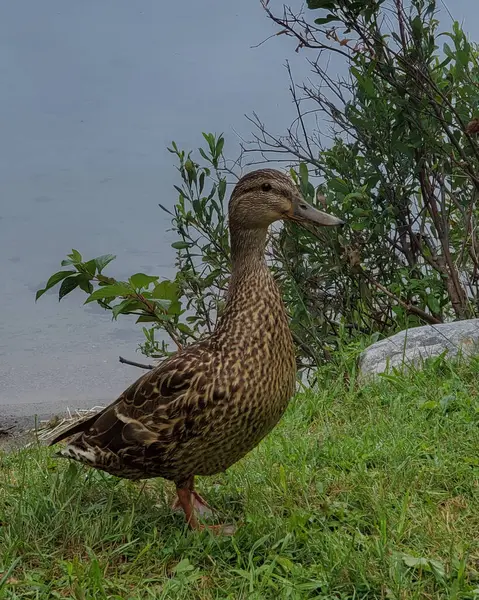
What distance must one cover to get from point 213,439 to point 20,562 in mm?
717

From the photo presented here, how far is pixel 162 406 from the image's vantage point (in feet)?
8.61

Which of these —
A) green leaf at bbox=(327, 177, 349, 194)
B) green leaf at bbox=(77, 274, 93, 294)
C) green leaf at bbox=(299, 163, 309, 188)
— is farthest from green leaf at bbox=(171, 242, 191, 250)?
green leaf at bbox=(77, 274, 93, 294)

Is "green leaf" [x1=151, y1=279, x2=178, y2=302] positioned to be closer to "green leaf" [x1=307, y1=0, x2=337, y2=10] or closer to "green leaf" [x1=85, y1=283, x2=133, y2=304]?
"green leaf" [x1=85, y1=283, x2=133, y2=304]

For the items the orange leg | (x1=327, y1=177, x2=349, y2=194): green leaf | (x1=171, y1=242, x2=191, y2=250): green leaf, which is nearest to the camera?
the orange leg

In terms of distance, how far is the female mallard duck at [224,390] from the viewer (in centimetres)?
258

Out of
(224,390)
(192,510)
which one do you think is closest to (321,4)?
Answer: (224,390)

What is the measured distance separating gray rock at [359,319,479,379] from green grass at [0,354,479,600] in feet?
1.93

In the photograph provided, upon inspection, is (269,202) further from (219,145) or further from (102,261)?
(219,145)

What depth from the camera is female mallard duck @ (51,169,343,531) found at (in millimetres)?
2584

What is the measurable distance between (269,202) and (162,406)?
2.57 feet

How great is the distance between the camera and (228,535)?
271 cm

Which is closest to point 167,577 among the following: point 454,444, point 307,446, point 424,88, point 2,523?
point 2,523

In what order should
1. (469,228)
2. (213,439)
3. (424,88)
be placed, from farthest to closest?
1. (469,228)
2. (424,88)
3. (213,439)

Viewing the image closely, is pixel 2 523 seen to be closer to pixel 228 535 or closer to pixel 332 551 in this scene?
pixel 228 535
